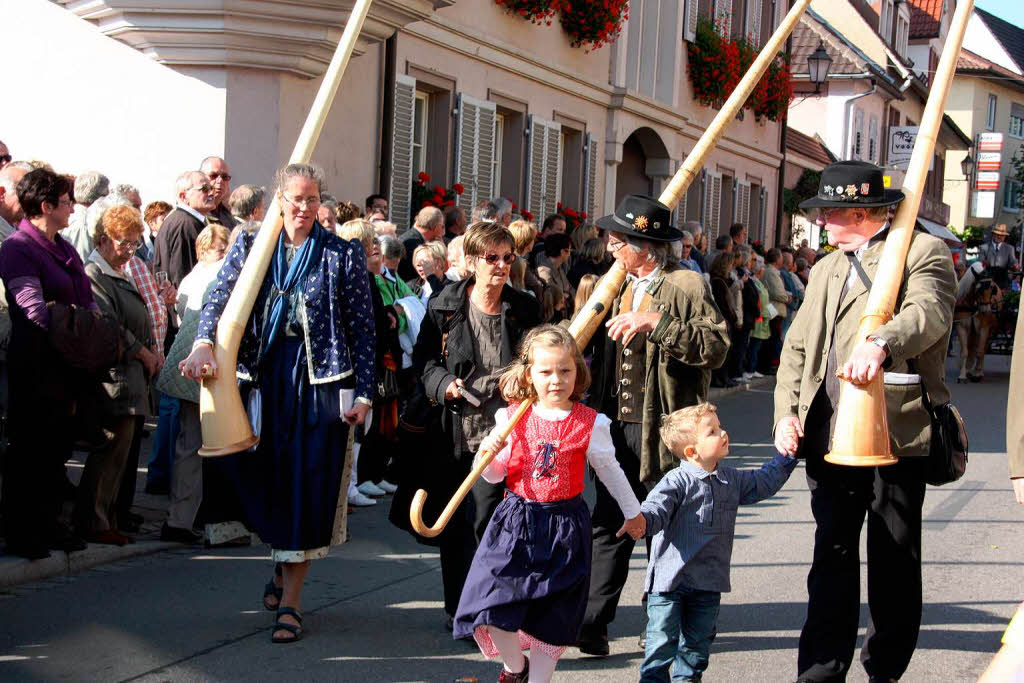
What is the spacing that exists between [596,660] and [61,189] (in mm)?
3441

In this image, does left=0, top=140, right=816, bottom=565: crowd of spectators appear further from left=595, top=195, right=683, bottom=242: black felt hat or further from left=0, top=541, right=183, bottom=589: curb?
left=595, top=195, right=683, bottom=242: black felt hat

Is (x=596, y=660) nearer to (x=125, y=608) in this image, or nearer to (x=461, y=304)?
(x=461, y=304)

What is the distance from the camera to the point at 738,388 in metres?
17.6

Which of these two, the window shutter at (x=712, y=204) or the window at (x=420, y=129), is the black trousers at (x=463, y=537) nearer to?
the window at (x=420, y=129)

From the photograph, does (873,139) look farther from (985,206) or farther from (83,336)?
(83,336)

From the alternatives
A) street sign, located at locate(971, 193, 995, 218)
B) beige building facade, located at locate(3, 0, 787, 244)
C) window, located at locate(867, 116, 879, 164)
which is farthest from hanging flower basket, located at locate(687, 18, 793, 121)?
street sign, located at locate(971, 193, 995, 218)

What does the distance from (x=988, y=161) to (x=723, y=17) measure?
32.5 meters

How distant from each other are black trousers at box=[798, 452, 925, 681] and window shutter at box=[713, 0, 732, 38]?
20.2 meters

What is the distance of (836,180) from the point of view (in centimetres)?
496

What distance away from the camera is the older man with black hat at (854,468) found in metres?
4.93

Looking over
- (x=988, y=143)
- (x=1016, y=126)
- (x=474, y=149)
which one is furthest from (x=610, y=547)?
(x=1016, y=126)

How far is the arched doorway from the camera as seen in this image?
23.0m

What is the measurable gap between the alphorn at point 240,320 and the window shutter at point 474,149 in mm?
10669

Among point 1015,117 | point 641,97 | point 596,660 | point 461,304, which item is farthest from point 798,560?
point 1015,117
